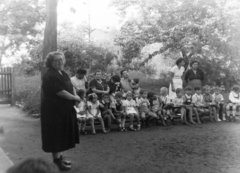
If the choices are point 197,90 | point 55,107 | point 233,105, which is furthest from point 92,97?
point 233,105

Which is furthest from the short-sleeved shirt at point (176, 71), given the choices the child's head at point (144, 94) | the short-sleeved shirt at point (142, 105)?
the short-sleeved shirt at point (142, 105)

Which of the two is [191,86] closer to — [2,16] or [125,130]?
[125,130]

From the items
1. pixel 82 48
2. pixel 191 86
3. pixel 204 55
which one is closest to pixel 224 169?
pixel 191 86

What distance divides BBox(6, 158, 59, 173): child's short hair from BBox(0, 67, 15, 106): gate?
498 inches

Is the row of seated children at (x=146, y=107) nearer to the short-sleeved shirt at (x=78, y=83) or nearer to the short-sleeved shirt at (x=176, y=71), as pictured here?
the short-sleeved shirt at (x=78, y=83)

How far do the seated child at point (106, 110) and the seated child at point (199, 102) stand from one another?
292cm

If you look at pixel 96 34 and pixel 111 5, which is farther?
pixel 96 34

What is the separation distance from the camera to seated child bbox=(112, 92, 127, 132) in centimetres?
860

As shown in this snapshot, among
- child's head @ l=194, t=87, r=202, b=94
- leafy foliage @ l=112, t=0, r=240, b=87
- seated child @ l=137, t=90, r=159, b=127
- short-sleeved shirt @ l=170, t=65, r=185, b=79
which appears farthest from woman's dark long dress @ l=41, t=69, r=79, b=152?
leafy foliage @ l=112, t=0, r=240, b=87

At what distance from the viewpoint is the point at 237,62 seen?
1617 centimetres

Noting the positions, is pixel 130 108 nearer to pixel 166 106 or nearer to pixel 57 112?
pixel 166 106

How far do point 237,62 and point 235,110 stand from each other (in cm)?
665

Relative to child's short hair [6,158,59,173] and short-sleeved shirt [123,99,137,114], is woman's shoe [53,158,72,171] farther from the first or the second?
short-sleeved shirt [123,99,137,114]

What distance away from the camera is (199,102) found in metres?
10.2
